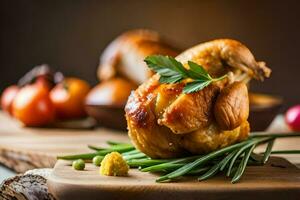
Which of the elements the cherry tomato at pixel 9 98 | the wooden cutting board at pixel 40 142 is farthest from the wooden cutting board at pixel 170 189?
the cherry tomato at pixel 9 98

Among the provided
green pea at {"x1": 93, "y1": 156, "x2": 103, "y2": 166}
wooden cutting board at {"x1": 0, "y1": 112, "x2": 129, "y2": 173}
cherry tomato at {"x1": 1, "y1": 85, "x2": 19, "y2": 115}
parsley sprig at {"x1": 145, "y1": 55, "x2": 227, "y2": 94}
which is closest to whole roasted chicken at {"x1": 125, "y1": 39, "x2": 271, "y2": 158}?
parsley sprig at {"x1": 145, "y1": 55, "x2": 227, "y2": 94}

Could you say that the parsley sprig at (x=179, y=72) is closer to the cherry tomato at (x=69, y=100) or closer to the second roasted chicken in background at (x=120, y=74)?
the second roasted chicken in background at (x=120, y=74)

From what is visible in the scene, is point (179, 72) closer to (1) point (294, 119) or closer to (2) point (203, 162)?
(2) point (203, 162)

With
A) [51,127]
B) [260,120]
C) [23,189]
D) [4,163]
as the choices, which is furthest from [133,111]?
[51,127]

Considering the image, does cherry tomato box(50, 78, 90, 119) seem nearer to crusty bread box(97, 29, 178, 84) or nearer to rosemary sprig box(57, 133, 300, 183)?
crusty bread box(97, 29, 178, 84)

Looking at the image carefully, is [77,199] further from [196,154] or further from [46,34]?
[46,34]

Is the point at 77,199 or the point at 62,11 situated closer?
the point at 77,199
